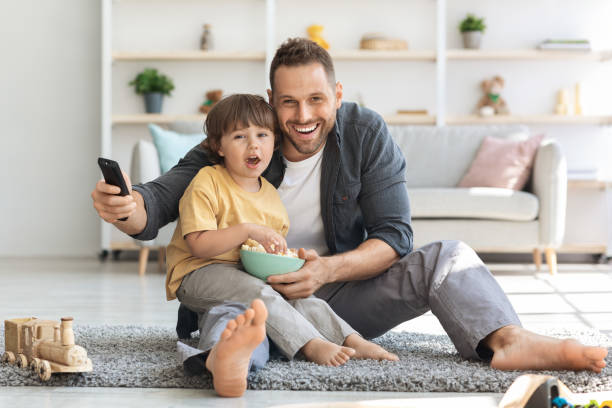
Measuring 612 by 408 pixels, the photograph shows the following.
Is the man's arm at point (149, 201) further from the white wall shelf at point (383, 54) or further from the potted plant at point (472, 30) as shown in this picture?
the potted plant at point (472, 30)

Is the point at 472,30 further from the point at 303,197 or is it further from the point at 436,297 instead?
the point at 436,297

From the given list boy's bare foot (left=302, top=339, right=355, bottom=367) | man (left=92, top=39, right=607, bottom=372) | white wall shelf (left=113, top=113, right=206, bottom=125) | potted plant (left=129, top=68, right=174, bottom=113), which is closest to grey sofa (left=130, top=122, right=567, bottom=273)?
white wall shelf (left=113, top=113, right=206, bottom=125)

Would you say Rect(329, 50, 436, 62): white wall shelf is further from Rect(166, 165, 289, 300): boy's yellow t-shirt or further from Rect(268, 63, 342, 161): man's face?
Rect(166, 165, 289, 300): boy's yellow t-shirt

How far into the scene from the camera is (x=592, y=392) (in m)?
1.41

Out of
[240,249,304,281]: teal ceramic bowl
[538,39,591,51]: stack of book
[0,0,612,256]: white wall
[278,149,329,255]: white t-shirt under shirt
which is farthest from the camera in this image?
[0,0,612,256]: white wall

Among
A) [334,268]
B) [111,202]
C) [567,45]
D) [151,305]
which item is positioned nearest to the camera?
[111,202]

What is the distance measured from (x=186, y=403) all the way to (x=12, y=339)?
526mm

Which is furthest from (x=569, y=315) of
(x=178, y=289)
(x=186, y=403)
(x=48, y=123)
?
(x=48, y=123)

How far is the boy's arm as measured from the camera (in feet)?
5.63

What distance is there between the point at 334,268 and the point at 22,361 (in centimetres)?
70

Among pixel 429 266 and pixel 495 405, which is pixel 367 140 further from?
pixel 495 405

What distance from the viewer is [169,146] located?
13.9ft

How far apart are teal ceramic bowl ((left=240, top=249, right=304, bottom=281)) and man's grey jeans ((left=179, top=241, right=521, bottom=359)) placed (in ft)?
0.60

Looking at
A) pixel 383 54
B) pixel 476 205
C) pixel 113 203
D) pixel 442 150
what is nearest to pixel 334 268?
pixel 113 203
